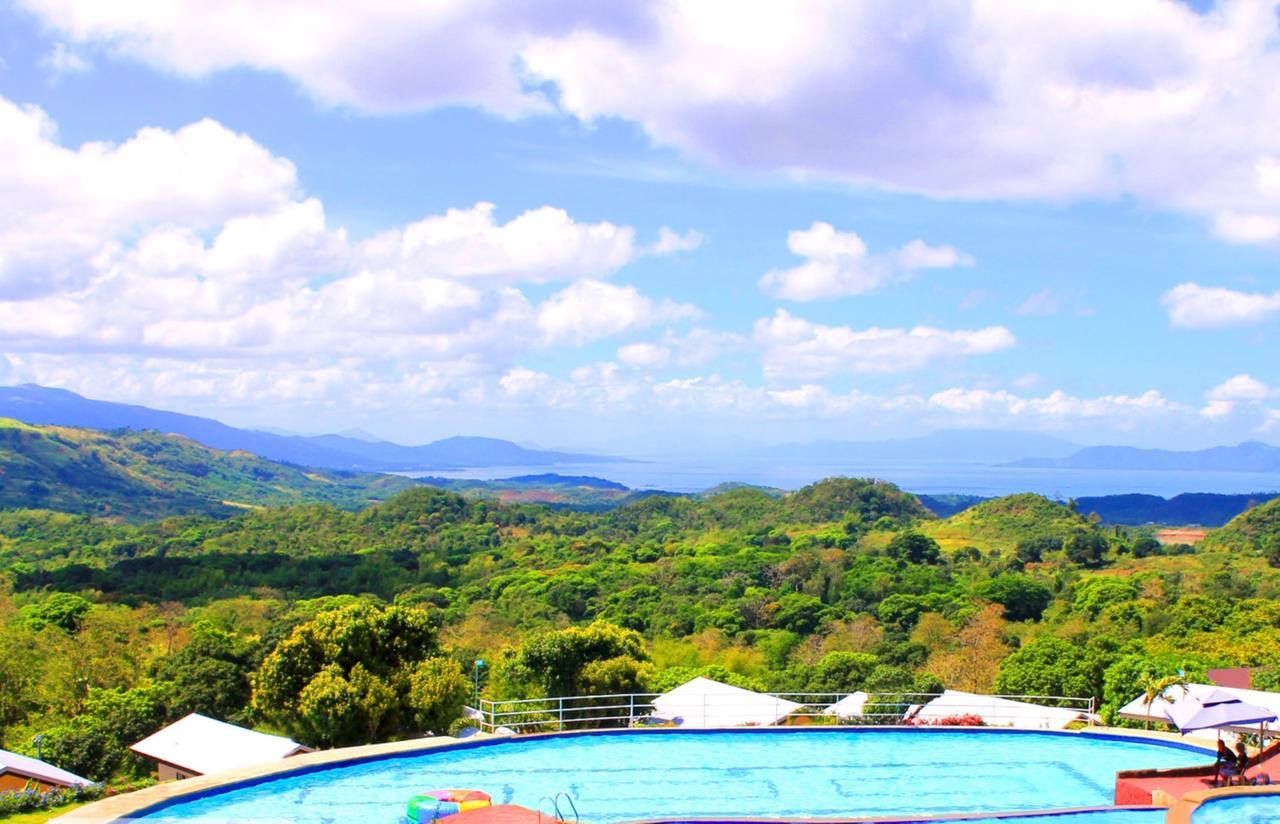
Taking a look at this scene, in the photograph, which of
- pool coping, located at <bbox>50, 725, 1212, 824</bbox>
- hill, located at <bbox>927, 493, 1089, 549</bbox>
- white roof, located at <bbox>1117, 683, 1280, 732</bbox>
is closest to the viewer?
pool coping, located at <bbox>50, 725, 1212, 824</bbox>

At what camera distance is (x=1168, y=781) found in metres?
11.4

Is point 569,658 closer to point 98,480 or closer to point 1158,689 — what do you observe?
point 1158,689

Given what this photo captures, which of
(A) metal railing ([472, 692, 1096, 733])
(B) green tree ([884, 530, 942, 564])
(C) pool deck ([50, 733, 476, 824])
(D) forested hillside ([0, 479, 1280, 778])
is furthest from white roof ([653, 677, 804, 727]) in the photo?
(B) green tree ([884, 530, 942, 564])

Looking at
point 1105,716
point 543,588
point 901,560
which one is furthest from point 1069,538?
point 1105,716

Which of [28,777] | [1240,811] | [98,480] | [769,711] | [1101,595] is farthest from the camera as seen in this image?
[98,480]

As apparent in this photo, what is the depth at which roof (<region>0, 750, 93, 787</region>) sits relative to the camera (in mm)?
21094

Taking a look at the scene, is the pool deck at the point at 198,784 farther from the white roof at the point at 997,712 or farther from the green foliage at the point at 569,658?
the green foliage at the point at 569,658

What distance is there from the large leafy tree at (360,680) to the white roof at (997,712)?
10357 mm

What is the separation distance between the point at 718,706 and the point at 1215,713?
45.9 feet

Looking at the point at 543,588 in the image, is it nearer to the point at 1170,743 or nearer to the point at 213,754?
the point at 213,754

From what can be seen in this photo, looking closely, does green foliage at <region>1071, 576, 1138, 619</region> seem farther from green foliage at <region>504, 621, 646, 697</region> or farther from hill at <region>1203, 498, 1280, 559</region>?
green foliage at <region>504, 621, 646, 697</region>

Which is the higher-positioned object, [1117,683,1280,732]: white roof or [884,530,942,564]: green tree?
[1117,683,1280,732]: white roof

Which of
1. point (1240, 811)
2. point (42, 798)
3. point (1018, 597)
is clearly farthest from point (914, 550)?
point (1240, 811)

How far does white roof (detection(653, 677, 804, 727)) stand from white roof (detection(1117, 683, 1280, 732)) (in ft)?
23.9
